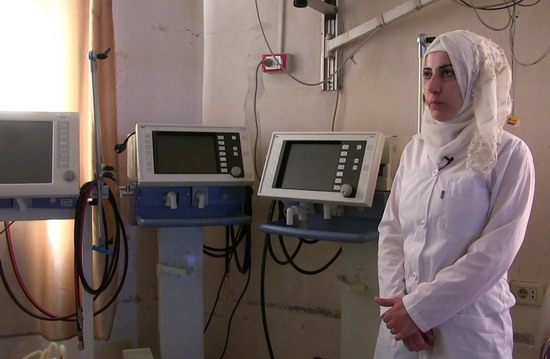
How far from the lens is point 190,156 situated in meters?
2.16

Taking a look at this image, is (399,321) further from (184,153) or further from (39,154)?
(39,154)

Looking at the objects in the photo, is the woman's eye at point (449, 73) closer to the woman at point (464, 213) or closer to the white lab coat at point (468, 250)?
the woman at point (464, 213)

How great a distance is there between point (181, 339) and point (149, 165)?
0.79 m

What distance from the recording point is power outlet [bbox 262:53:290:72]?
2.48m

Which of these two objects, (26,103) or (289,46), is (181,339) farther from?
(289,46)

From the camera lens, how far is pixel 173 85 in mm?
2660

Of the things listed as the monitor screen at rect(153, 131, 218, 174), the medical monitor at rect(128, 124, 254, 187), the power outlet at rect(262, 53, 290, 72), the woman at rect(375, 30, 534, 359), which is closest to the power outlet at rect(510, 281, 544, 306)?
the woman at rect(375, 30, 534, 359)

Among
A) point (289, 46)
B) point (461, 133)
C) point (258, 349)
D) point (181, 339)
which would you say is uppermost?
point (289, 46)

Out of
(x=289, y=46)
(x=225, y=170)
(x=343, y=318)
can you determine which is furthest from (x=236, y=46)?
(x=343, y=318)

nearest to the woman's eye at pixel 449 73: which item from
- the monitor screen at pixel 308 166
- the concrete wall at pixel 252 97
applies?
the monitor screen at pixel 308 166

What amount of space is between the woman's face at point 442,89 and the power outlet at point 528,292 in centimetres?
90

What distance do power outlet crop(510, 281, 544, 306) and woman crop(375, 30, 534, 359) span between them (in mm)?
605

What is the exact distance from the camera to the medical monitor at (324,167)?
6.04 feet

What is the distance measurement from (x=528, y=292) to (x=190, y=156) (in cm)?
141
